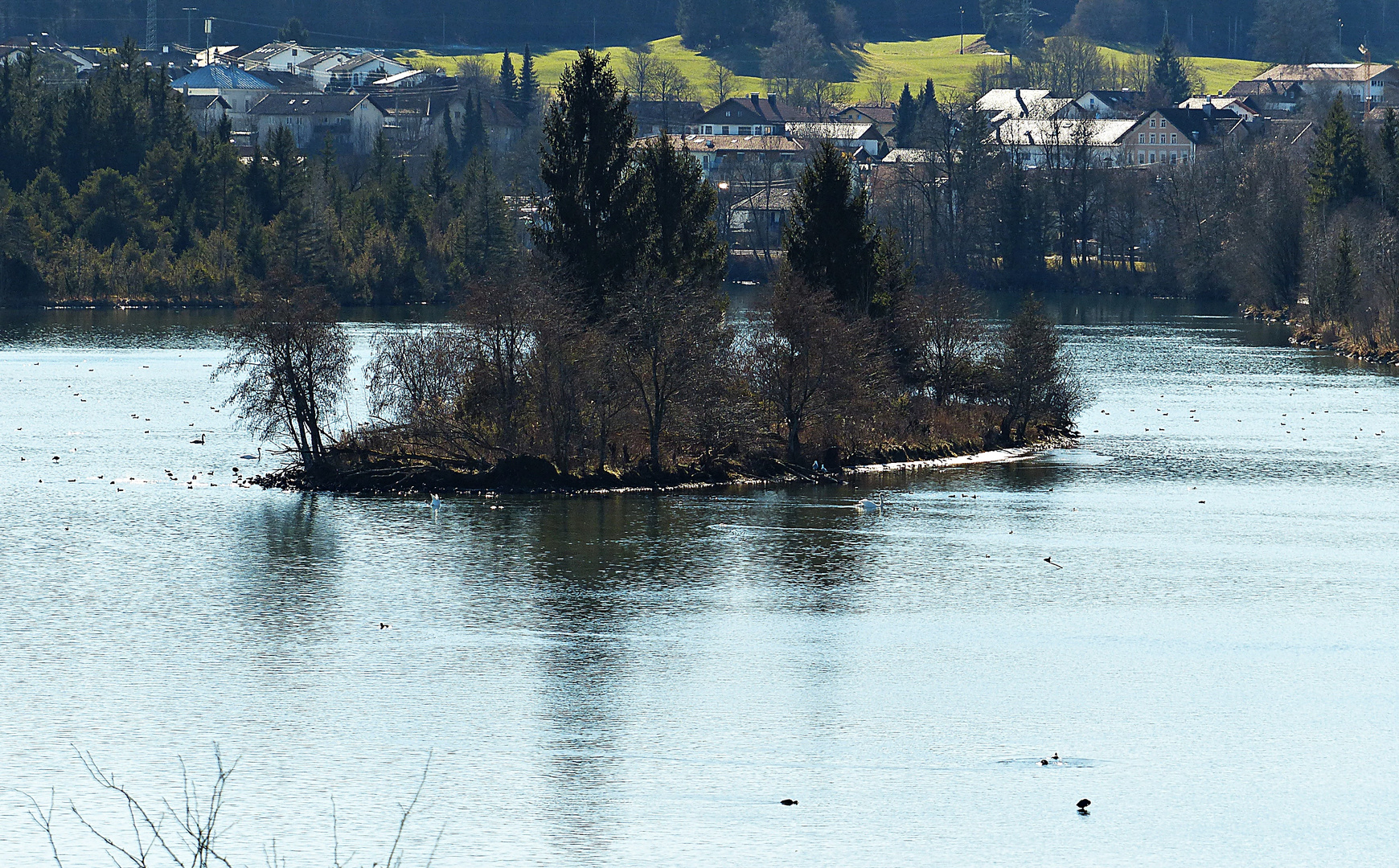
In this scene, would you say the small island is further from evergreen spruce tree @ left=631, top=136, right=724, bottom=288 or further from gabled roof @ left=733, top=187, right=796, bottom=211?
gabled roof @ left=733, top=187, right=796, bottom=211

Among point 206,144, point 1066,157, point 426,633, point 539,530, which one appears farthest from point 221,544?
point 1066,157

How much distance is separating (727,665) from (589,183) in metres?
35.1

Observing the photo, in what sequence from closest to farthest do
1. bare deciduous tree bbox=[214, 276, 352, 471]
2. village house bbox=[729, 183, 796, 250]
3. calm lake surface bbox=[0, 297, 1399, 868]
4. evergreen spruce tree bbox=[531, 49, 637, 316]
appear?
calm lake surface bbox=[0, 297, 1399, 868] < bare deciduous tree bbox=[214, 276, 352, 471] < evergreen spruce tree bbox=[531, 49, 637, 316] < village house bbox=[729, 183, 796, 250]

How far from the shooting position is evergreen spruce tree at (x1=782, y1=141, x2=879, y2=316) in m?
72.2

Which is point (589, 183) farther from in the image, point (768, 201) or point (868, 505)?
point (768, 201)

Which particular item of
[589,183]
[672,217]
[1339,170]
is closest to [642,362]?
[589,183]

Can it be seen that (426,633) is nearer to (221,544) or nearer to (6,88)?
(221,544)

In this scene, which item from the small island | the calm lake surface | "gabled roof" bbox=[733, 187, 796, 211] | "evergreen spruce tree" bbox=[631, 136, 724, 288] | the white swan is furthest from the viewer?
"gabled roof" bbox=[733, 187, 796, 211]

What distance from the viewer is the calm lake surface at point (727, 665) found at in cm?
2805

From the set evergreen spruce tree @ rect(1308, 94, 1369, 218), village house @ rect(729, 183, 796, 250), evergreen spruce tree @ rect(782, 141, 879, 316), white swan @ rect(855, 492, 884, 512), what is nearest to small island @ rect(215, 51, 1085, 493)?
evergreen spruce tree @ rect(782, 141, 879, 316)

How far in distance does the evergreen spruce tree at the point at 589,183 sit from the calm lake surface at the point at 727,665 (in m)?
13.3

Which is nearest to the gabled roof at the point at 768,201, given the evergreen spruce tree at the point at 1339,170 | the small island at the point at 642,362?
the evergreen spruce tree at the point at 1339,170

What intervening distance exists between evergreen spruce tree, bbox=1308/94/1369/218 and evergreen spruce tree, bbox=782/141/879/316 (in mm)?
82047

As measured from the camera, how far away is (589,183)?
69500 mm
